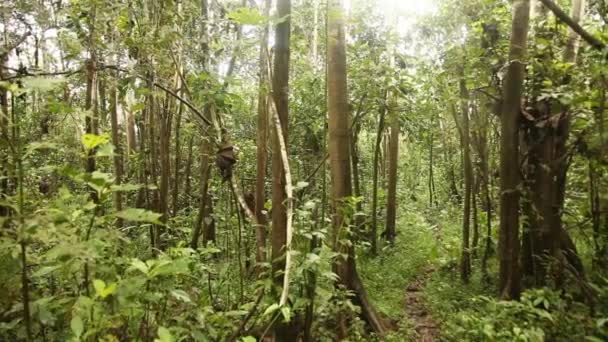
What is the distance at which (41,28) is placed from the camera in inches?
186

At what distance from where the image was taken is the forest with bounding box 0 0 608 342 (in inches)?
101

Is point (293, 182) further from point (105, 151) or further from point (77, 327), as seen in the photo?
point (77, 327)

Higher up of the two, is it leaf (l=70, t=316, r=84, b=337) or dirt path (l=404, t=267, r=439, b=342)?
leaf (l=70, t=316, r=84, b=337)

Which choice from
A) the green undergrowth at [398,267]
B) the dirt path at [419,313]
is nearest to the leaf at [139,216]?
the green undergrowth at [398,267]

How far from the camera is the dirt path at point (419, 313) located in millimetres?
5622

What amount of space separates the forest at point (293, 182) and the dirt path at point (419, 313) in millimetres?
49

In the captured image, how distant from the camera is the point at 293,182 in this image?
4910 millimetres

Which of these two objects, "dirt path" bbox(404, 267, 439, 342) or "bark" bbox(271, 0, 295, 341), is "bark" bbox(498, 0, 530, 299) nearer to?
"dirt path" bbox(404, 267, 439, 342)

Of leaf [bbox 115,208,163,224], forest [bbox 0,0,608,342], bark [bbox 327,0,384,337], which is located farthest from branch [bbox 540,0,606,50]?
leaf [bbox 115,208,163,224]

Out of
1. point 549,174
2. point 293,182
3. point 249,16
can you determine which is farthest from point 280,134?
point 549,174

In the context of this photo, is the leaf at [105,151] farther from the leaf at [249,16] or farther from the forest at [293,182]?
the leaf at [249,16]

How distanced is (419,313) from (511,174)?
255cm

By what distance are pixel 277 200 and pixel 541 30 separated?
186 inches

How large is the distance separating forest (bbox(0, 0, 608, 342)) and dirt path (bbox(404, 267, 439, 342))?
0.05 meters
